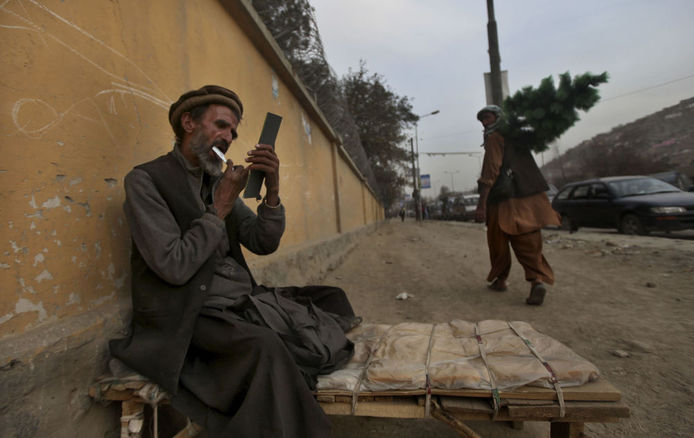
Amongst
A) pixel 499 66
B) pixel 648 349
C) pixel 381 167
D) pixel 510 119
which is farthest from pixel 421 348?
pixel 381 167

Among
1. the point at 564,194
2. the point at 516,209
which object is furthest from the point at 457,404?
the point at 564,194

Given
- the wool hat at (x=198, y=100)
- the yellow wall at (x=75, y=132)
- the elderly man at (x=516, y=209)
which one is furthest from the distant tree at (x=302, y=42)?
the wool hat at (x=198, y=100)

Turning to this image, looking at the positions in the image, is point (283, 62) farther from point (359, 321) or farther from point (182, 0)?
point (359, 321)

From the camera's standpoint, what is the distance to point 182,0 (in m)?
2.14

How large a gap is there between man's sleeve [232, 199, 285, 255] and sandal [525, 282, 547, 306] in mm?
2611

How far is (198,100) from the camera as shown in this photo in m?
1.45

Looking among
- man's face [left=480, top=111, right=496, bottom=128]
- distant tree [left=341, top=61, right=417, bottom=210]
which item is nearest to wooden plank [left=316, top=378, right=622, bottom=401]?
man's face [left=480, top=111, right=496, bottom=128]

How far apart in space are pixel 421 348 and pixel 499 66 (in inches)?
241

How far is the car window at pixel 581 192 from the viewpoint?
854 cm

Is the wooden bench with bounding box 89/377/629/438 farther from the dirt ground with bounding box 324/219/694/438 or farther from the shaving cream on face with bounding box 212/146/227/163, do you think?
the shaving cream on face with bounding box 212/146/227/163

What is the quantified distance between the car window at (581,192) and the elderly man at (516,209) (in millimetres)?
6378

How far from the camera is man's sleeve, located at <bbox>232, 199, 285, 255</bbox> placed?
1696 mm

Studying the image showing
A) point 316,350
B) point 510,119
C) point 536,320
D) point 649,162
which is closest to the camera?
point 316,350

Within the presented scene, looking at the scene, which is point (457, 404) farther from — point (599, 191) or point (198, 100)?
point (599, 191)
